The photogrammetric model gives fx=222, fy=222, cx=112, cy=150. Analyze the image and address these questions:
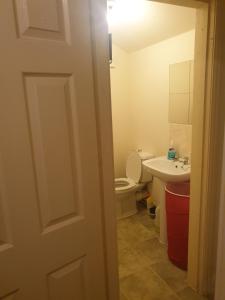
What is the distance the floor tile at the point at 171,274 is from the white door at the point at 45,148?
1.13m

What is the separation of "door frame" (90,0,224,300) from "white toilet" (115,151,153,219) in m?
1.11

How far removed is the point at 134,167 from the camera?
113 inches

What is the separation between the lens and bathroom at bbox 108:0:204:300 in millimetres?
1884

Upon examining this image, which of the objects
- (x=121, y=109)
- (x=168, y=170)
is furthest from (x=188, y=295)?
(x=121, y=109)

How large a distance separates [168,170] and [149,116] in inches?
34.3

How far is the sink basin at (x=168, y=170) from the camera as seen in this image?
1.90 m

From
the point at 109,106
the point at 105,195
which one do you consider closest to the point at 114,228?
the point at 105,195

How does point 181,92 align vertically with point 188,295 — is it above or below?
above

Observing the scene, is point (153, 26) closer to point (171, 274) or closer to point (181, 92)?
point (181, 92)

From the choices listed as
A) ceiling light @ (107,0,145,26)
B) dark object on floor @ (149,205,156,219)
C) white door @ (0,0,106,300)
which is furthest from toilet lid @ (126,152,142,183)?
white door @ (0,0,106,300)

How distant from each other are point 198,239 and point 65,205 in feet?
3.96

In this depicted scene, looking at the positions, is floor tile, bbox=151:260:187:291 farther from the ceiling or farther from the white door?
the ceiling

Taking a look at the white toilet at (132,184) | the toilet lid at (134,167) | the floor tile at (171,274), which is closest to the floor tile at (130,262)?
the floor tile at (171,274)

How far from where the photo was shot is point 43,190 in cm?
83
